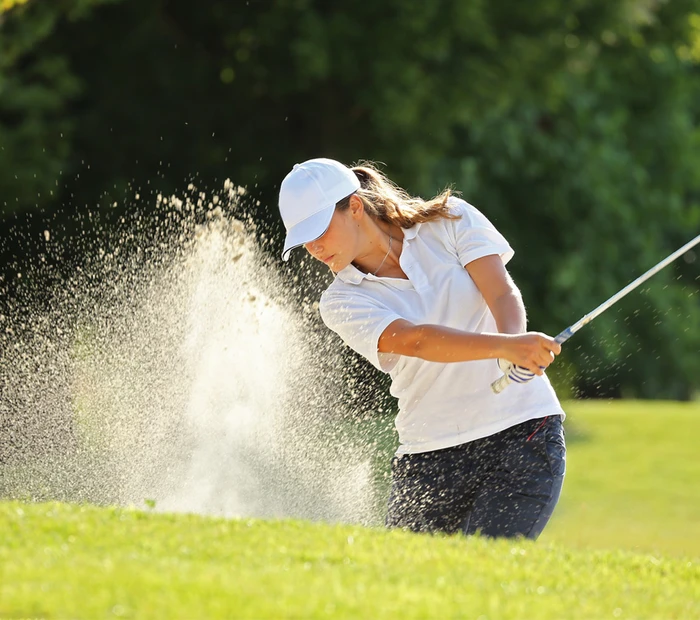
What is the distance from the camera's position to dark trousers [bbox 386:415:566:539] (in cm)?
451

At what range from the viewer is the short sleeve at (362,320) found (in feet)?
14.5

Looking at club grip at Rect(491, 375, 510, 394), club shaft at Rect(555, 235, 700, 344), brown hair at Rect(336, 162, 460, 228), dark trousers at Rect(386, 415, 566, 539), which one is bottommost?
dark trousers at Rect(386, 415, 566, 539)

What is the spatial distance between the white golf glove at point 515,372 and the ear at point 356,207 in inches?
30.5

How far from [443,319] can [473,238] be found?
12.8 inches

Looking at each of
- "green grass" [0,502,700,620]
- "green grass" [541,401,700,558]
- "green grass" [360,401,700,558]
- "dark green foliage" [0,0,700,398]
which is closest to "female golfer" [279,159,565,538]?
"green grass" [0,502,700,620]

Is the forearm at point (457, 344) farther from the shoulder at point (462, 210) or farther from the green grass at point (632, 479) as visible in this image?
the green grass at point (632, 479)

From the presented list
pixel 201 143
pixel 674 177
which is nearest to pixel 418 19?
pixel 201 143

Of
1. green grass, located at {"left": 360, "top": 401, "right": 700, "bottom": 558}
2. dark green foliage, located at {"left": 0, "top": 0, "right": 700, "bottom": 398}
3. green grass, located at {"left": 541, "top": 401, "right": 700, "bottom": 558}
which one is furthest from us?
dark green foliage, located at {"left": 0, "top": 0, "right": 700, "bottom": 398}

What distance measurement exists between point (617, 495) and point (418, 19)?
610 centimetres

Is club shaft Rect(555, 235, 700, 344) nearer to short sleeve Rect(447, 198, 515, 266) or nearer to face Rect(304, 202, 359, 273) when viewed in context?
short sleeve Rect(447, 198, 515, 266)

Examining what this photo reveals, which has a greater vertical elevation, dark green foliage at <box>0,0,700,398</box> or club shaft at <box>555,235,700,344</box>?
club shaft at <box>555,235,700,344</box>

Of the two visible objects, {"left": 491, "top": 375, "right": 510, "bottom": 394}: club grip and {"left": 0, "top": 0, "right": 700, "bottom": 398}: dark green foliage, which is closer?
{"left": 491, "top": 375, "right": 510, "bottom": 394}: club grip

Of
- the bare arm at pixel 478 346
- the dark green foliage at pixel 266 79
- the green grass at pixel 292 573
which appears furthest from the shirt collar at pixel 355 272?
the dark green foliage at pixel 266 79

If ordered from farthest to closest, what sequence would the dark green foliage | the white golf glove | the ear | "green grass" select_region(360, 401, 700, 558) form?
1. the dark green foliage
2. "green grass" select_region(360, 401, 700, 558)
3. the ear
4. the white golf glove
